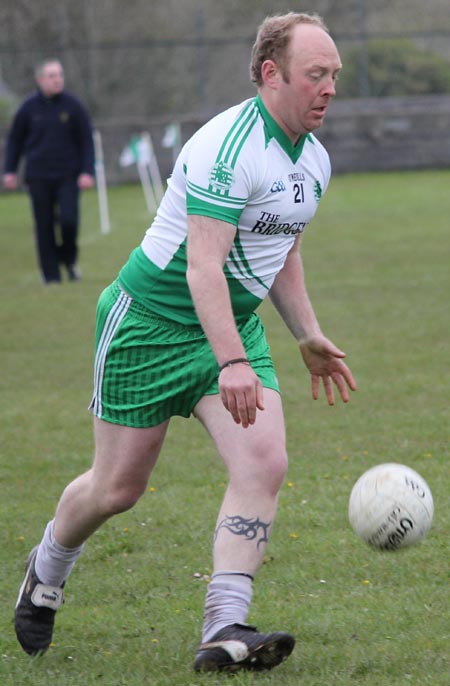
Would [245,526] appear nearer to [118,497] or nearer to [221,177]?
[118,497]

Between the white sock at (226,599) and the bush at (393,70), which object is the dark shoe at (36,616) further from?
the bush at (393,70)

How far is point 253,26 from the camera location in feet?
114

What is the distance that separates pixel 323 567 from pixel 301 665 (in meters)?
1.05

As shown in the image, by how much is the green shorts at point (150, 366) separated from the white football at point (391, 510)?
1.63 feet

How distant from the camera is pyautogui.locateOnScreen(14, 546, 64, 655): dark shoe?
4.45 metres

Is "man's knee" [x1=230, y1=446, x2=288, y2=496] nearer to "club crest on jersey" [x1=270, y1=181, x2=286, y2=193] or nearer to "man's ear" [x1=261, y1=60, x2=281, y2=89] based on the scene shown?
"club crest on jersey" [x1=270, y1=181, x2=286, y2=193]

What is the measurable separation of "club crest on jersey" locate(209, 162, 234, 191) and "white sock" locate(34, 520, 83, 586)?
143 centimetres

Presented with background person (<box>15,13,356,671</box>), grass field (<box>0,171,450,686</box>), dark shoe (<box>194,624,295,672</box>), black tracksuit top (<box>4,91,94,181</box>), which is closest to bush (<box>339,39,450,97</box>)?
black tracksuit top (<box>4,91,94,181</box>)

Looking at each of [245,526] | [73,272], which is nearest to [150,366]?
[245,526]

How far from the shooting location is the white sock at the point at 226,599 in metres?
3.96

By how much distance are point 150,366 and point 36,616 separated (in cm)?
101

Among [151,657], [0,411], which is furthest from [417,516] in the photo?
[0,411]

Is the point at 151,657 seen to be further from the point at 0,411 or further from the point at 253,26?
the point at 253,26

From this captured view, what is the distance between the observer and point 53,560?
14.7 feet
